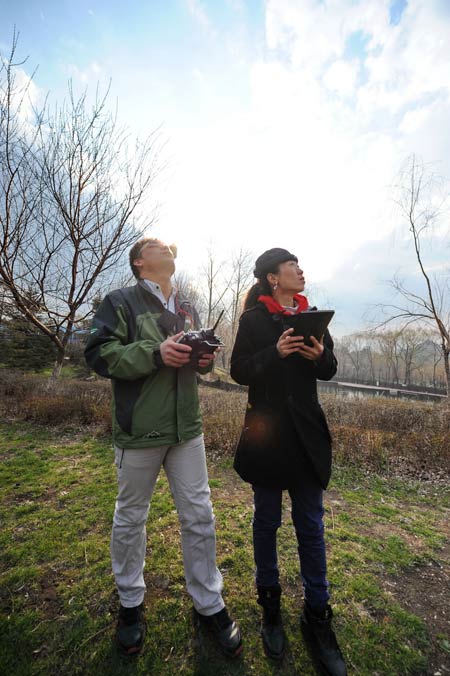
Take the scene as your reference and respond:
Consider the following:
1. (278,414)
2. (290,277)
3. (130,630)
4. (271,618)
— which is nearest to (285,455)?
(278,414)

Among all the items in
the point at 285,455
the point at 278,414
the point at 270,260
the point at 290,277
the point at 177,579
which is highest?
the point at 270,260

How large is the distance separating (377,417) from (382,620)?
7622 millimetres

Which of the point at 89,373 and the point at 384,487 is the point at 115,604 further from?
the point at 89,373

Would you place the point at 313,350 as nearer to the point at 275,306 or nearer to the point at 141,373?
the point at 275,306

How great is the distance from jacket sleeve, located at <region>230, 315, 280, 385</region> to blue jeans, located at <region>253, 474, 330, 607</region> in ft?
2.20

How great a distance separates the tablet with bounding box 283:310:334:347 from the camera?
63.4 inches

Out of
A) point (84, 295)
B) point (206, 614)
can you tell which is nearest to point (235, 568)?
point (206, 614)

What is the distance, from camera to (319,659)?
65.1 inches

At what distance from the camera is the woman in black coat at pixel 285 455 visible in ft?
5.65

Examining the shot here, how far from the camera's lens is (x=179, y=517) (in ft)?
5.67

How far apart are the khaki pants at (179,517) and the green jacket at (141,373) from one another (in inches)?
4.8

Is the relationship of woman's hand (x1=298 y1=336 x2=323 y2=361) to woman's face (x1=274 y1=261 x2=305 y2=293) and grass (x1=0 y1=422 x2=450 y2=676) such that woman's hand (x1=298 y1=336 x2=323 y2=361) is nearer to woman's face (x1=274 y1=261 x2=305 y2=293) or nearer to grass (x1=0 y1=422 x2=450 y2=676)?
woman's face (x1=274 y1=261 x2=305 y2=293)

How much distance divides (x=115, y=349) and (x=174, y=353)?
0.33 meters

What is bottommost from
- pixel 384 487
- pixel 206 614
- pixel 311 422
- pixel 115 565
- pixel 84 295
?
pixel 384 487
